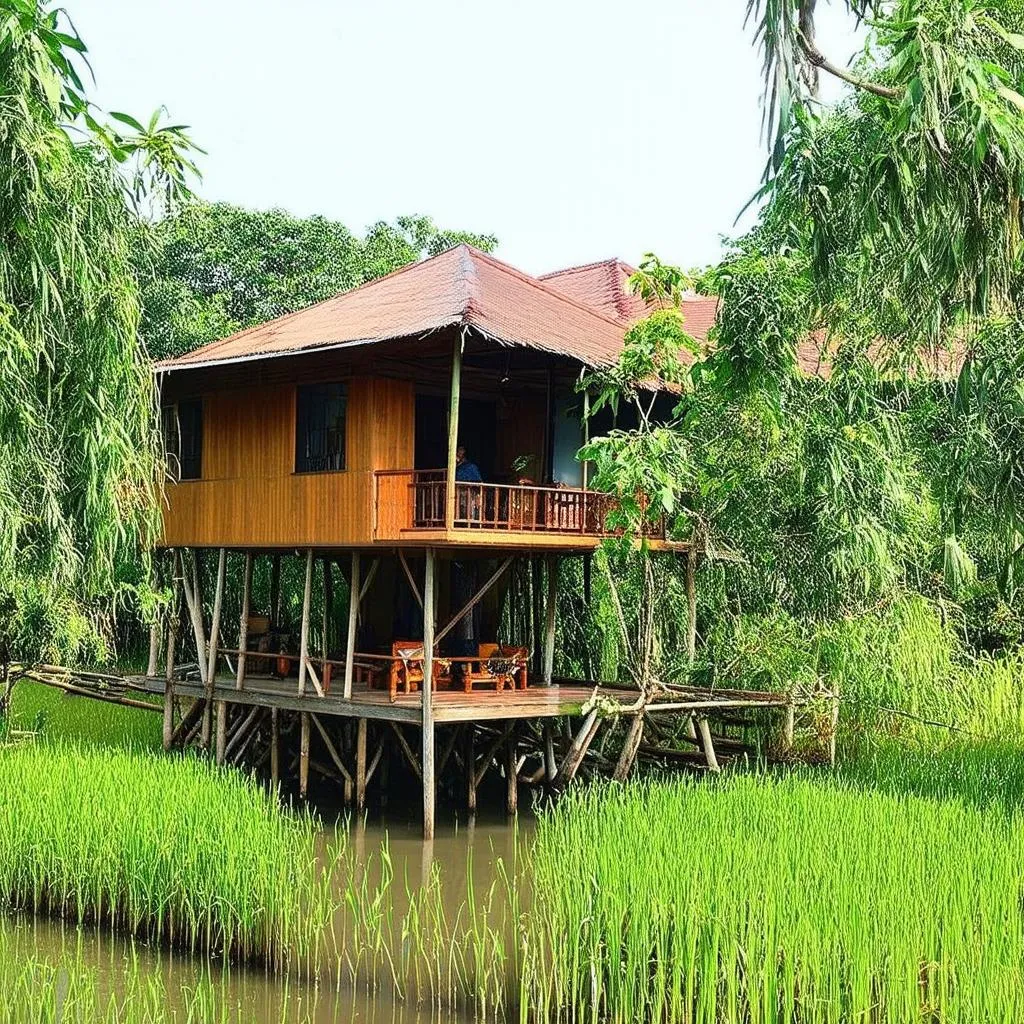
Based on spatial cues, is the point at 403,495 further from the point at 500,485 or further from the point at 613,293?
the point at 613,293

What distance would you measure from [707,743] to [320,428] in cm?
522

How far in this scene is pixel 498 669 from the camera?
13.9 m

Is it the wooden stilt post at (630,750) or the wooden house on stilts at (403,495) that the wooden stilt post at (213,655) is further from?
the wooden stilt post at (630,750)

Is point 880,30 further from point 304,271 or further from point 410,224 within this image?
point 410,224

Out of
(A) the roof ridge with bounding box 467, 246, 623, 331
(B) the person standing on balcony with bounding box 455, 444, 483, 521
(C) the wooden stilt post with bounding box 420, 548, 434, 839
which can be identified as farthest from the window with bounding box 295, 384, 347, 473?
(A) the roof ridge with bounding box 467, 246, 623, 331

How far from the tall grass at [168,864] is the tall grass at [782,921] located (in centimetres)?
161

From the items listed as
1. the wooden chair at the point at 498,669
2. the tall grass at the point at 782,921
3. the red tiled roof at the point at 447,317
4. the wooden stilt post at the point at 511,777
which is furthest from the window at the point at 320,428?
the tall grass at the point at 782,921

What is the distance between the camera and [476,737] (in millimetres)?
15570

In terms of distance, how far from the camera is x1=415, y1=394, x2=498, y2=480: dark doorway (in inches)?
599

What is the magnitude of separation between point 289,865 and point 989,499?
218 inches

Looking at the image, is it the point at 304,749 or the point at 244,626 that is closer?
the point at 304,749

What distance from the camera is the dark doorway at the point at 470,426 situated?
49.9 ft

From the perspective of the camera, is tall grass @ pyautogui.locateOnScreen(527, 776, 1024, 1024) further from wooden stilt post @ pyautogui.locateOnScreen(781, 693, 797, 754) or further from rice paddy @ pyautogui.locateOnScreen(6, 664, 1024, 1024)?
wooden stilt post @ pyautogui.locateOnScreen(781, 693, 797, 754)

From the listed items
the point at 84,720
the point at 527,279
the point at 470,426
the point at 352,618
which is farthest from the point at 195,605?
the point at 527,279
